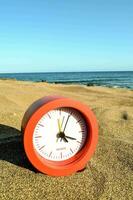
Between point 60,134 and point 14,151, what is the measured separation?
811 millimetres

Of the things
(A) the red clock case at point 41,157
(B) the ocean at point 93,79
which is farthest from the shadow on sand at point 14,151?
(B) the ocean at point 93,79

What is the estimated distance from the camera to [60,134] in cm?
378

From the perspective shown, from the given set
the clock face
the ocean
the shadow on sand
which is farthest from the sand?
the ocean

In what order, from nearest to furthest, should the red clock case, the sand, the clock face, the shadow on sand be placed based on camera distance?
the sand, the red clock case, the clock face, the shadow on sand

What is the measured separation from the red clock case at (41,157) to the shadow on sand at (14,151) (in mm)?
181

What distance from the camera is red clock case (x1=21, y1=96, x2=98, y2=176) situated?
3516 mm

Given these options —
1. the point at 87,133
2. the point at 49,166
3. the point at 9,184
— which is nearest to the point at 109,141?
the point at 87,133

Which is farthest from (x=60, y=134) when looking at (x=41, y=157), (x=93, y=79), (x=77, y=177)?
(x=93, y=79)

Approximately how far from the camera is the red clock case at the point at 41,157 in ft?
11.5

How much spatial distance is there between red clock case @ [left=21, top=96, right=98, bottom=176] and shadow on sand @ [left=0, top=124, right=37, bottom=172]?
7.1 inches

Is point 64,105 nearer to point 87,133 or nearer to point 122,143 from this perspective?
point 87,133

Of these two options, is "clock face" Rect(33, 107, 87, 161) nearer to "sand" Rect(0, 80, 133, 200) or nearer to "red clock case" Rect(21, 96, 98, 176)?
"red clock case" Rect(21, 96, 98, 176)

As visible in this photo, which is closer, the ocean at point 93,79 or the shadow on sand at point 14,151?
the shadow on sand at point 14,151

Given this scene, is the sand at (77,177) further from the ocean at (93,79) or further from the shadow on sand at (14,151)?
the ocean at (93,79)
